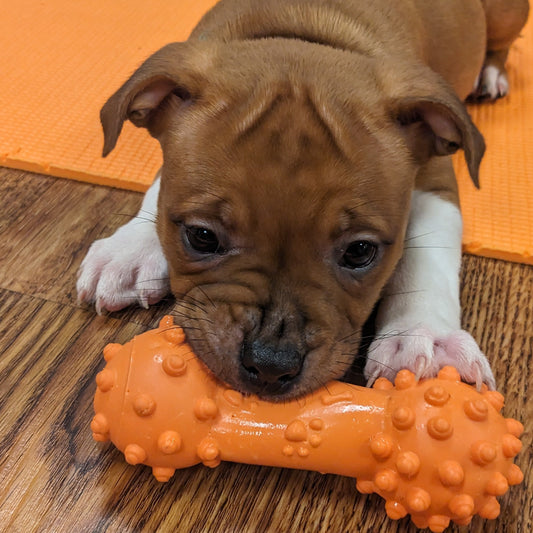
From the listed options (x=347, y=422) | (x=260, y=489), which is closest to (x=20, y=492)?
(x=260, y=489)

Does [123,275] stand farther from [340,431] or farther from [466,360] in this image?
[466,360]

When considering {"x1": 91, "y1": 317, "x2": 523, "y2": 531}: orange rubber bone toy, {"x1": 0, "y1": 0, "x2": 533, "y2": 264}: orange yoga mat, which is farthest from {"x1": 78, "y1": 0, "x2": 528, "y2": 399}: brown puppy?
{"x1": 0, "y1": 0, "x2": 533, "y2": 264}: orange yoga mat

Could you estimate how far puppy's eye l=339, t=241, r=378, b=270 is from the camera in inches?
80.9

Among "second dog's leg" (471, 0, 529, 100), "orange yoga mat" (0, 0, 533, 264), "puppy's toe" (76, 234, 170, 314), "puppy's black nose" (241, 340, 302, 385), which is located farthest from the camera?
"second dog's leg" (471, 0, 529, 100)

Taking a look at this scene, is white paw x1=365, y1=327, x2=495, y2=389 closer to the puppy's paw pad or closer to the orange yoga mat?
the orange yoga mat

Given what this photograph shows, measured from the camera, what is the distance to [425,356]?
207 centimetres

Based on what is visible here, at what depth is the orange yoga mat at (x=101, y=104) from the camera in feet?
10.8

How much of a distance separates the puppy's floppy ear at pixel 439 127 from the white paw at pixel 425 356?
58 cm

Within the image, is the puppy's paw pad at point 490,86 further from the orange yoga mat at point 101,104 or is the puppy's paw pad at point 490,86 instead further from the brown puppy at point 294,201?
the brown puppy at point 294,201

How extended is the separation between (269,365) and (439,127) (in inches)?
43.6

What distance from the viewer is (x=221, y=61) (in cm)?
222

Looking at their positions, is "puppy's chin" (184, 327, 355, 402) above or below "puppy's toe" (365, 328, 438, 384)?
above

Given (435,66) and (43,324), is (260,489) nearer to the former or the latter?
(43,324)

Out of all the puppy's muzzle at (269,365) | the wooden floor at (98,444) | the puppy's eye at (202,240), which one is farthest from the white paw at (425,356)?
Answer: the puppy's eye at (202,240)
